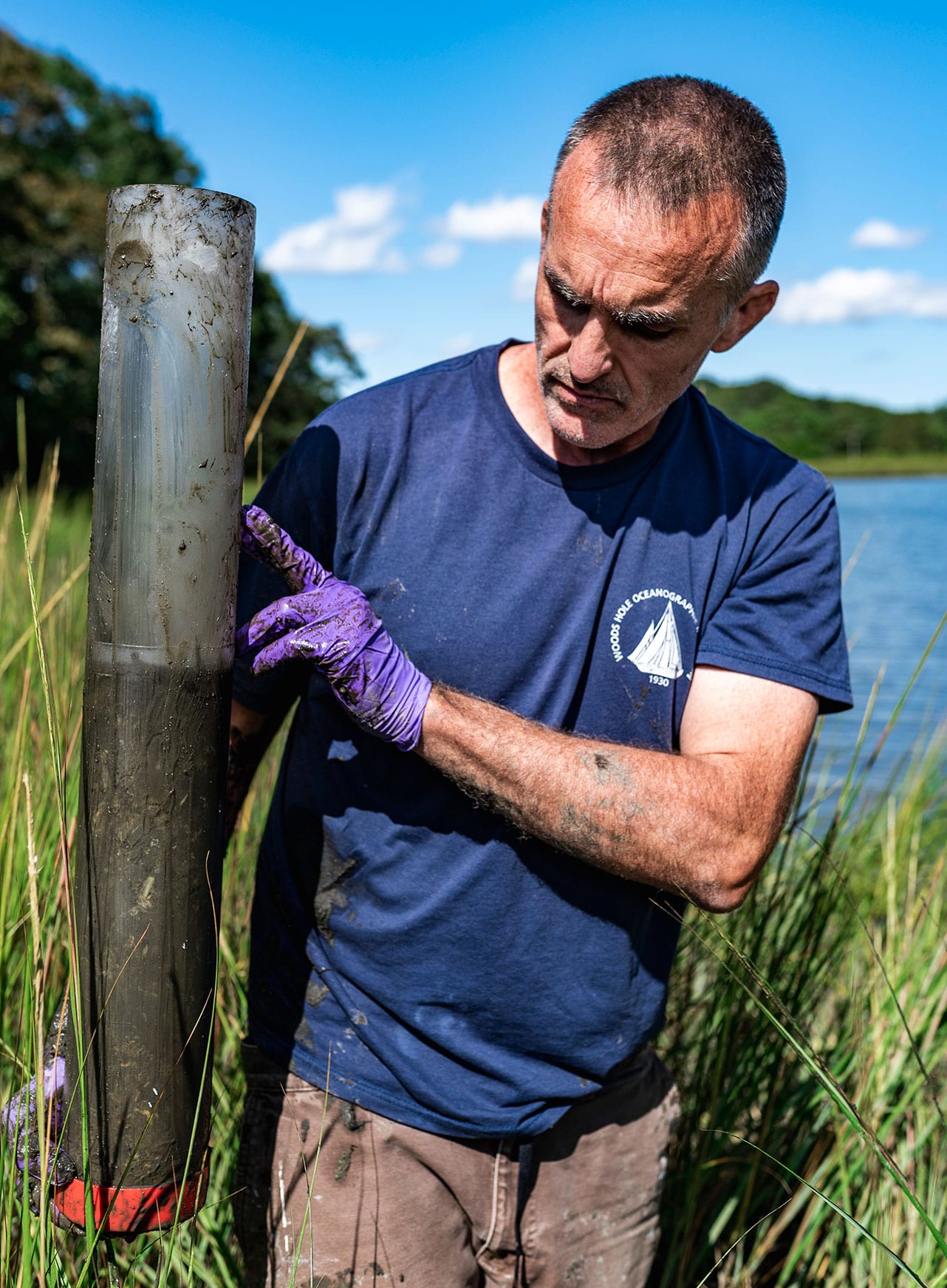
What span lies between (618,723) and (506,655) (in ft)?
0.73

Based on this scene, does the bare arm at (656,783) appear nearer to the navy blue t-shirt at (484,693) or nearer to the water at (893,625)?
the navy blue t-shirt at (484,693)

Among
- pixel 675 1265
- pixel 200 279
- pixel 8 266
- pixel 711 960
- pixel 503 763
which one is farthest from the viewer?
pixel 8 266

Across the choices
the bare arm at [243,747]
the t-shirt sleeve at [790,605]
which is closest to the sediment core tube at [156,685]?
the bare arm at [243,747]

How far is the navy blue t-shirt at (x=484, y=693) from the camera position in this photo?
5.69 feet

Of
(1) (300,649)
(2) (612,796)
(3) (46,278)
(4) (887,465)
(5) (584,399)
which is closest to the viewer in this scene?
(1) (300,649)

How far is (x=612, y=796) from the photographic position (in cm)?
160

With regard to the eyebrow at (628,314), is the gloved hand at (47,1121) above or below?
below

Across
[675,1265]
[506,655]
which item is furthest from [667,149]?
[675,1265]

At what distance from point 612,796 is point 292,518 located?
2.22ft

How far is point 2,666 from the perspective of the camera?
249 cm

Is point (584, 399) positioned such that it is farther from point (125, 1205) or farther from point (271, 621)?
point (125, 1205)

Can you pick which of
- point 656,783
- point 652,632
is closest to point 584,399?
point 652,632

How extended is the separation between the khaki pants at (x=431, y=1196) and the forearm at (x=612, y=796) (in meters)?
0.52

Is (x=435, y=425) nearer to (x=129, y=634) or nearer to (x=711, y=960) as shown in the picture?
(x=129, y=634)
